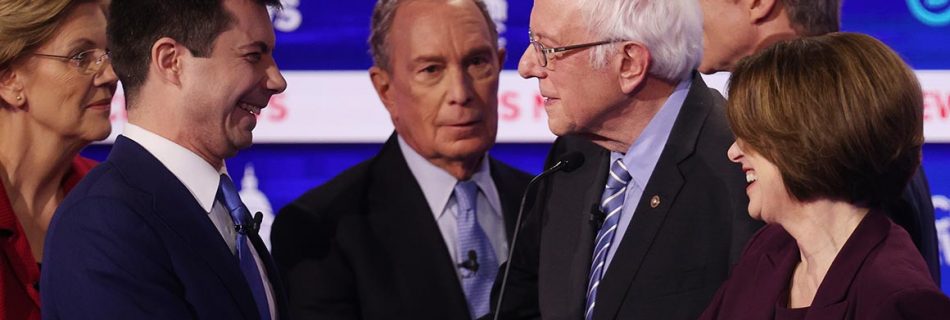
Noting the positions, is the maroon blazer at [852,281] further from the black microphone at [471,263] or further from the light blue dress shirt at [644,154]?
the black microphone at [471,263]

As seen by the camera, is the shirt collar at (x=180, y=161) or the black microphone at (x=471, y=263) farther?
the black microphone at (x=471, y=263)

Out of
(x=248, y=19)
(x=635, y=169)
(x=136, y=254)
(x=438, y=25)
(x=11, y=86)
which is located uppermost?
(x=248, y=19)

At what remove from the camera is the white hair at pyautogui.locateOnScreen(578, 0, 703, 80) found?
2639 mm

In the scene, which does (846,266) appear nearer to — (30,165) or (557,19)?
(557,19)

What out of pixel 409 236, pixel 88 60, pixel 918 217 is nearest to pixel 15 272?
pixel 88 60

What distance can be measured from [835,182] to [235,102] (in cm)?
122

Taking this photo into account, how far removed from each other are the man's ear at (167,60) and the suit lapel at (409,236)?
88 cm

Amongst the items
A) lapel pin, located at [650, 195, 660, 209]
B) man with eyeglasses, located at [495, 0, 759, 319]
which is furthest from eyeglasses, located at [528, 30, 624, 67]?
lapel pin, located at [650, 195, 660, 209]

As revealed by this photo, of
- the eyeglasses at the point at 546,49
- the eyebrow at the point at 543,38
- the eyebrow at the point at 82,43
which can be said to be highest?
the eyebrow at the point at 82,43

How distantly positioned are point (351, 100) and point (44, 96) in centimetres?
125

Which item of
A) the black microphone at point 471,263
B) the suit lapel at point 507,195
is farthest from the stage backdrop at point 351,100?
the black microphone at point 471,263

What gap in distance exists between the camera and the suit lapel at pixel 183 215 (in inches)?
95.9

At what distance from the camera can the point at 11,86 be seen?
10.2ft

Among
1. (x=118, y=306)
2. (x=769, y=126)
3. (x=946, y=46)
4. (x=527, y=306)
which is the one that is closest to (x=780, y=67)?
(x=769, y=126)
